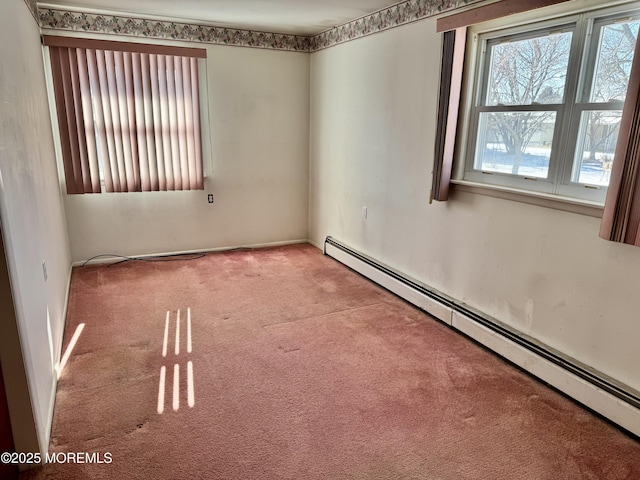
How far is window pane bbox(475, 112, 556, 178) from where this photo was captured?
2.54 metres

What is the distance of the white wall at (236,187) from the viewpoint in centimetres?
446

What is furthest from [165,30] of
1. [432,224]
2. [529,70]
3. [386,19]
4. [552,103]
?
[552,103]

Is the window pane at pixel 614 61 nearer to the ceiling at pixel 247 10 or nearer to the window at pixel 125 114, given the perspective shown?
the ceiling at pixel 247 10

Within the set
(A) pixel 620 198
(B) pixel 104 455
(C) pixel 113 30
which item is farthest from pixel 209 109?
(A) pixel 620 198

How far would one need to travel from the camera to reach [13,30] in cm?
238

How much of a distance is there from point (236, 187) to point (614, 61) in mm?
3752

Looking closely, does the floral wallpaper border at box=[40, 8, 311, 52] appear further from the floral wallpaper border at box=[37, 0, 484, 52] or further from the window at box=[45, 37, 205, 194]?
the window at box=[45, 37, 205, 194]

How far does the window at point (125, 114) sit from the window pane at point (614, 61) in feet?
11.8

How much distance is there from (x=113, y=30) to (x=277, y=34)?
5.47ft

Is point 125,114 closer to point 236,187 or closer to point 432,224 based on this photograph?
point 236,187

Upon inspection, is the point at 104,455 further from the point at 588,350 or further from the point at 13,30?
the point at 588,350

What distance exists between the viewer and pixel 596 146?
89.1 inches

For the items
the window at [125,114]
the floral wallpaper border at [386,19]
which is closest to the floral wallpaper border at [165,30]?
the window at [125,114]

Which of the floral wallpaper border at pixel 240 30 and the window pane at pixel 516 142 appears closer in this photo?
the window pane at pixel 516 142
